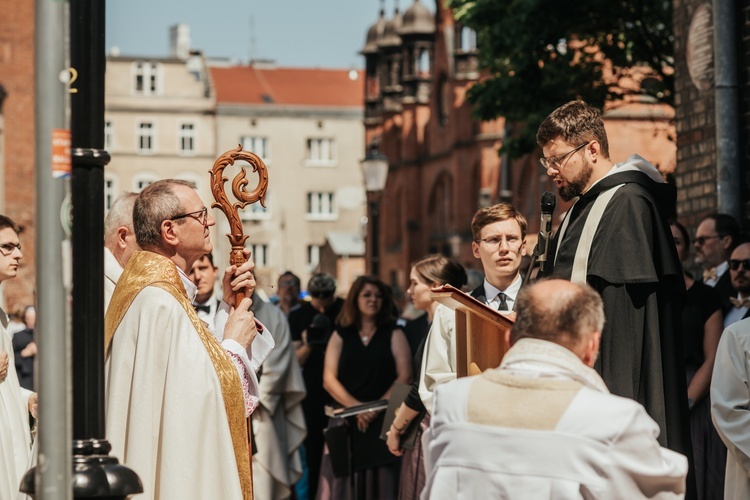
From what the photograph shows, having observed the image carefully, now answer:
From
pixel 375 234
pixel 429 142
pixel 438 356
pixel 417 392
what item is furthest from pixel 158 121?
pixel 438 356

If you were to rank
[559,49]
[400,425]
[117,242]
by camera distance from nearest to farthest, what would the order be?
[117,242] < [400,425] < [559,49]

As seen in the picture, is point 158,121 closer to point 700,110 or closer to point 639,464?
point 700,110

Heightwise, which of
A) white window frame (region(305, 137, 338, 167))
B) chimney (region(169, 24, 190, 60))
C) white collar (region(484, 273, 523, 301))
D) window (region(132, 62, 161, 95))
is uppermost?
chimney (region(169, 24, 190, 60))

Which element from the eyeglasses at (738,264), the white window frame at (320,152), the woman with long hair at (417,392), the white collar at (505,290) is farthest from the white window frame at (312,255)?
the white collar at (505,290)

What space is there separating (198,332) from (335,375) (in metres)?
5.62

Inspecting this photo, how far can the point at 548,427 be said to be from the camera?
4.14m

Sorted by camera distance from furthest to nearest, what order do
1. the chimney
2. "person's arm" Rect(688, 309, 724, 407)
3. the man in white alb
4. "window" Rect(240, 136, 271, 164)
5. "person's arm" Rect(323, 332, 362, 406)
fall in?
1. the chimney
2. "window" Rect(240, 136, 271, 164)
3. "person's arm" Rect(323, 332, 362, 406)
4. "person's arm" Rect(688, 309, 724, 407)
5. the man in white alb

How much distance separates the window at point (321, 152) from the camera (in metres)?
87.2

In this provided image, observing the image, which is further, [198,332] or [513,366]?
[198,332]

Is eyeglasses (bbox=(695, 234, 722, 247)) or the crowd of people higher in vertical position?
eyeglasses (bbox=(695, 234, 722, 247))

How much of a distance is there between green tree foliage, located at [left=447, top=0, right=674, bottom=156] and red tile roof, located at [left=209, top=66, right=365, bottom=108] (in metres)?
A: 66.2

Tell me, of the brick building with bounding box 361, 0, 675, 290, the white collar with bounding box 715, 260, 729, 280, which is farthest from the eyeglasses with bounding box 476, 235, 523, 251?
the brick building with bounding box 361, 0, 675, 290

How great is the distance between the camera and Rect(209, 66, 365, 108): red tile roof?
8794 cm

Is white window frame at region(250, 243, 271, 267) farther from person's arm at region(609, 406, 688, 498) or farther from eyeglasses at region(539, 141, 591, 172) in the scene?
person's arm at region(609, 406, 688, 498)
